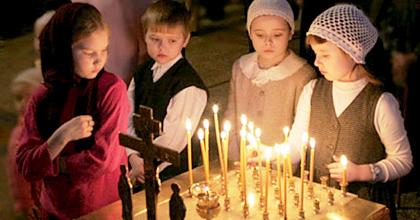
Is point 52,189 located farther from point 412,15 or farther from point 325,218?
point 412,15

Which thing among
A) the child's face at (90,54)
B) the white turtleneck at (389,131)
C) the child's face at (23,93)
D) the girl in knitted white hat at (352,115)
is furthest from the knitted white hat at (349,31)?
the child's face at (23,93)

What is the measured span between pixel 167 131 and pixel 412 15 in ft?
5.66

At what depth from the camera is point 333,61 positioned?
3.32 meters

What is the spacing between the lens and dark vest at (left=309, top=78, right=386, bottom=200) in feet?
11.0

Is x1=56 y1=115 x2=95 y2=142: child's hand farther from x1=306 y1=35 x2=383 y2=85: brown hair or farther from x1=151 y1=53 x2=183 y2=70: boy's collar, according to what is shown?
x1=306 y1=35 x2=383 y2=85: brown hair

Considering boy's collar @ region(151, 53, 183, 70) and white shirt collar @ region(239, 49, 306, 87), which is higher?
boy's collar @ region(151, 53, 183, 70)

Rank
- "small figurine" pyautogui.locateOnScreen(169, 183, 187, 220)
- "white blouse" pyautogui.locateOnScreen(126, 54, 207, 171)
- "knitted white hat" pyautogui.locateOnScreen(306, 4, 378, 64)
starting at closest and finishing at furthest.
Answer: "small figurine" pyautogui.locateOnScreen(169, 183, 187, 220)
"knitted white hat" pyautogui.locateOnScreen(306, 4, 378, 64)
"white blouse" pyautogui.locateOnScreen(126, 54, 207, 171)

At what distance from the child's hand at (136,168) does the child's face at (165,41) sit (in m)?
0.51

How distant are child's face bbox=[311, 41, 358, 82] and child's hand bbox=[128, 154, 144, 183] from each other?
1.04 m

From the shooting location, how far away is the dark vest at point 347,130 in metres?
3.36

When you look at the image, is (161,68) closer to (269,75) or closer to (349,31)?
(269,75)

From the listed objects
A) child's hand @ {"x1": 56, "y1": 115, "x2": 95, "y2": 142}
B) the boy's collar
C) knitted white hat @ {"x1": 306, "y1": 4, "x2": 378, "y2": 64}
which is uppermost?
knitted white hat @ {"x1": 306, "y1": 4, "x2": 378, "y2": 64}

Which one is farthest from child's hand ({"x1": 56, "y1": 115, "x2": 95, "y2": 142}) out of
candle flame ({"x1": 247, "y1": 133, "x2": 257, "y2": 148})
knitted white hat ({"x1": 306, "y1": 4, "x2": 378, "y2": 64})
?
knitted white hat ({"x1": 306, "y1": 4, "x2": 378, "y2": 64})

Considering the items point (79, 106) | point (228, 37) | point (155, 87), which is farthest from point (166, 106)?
point (228, 37)
